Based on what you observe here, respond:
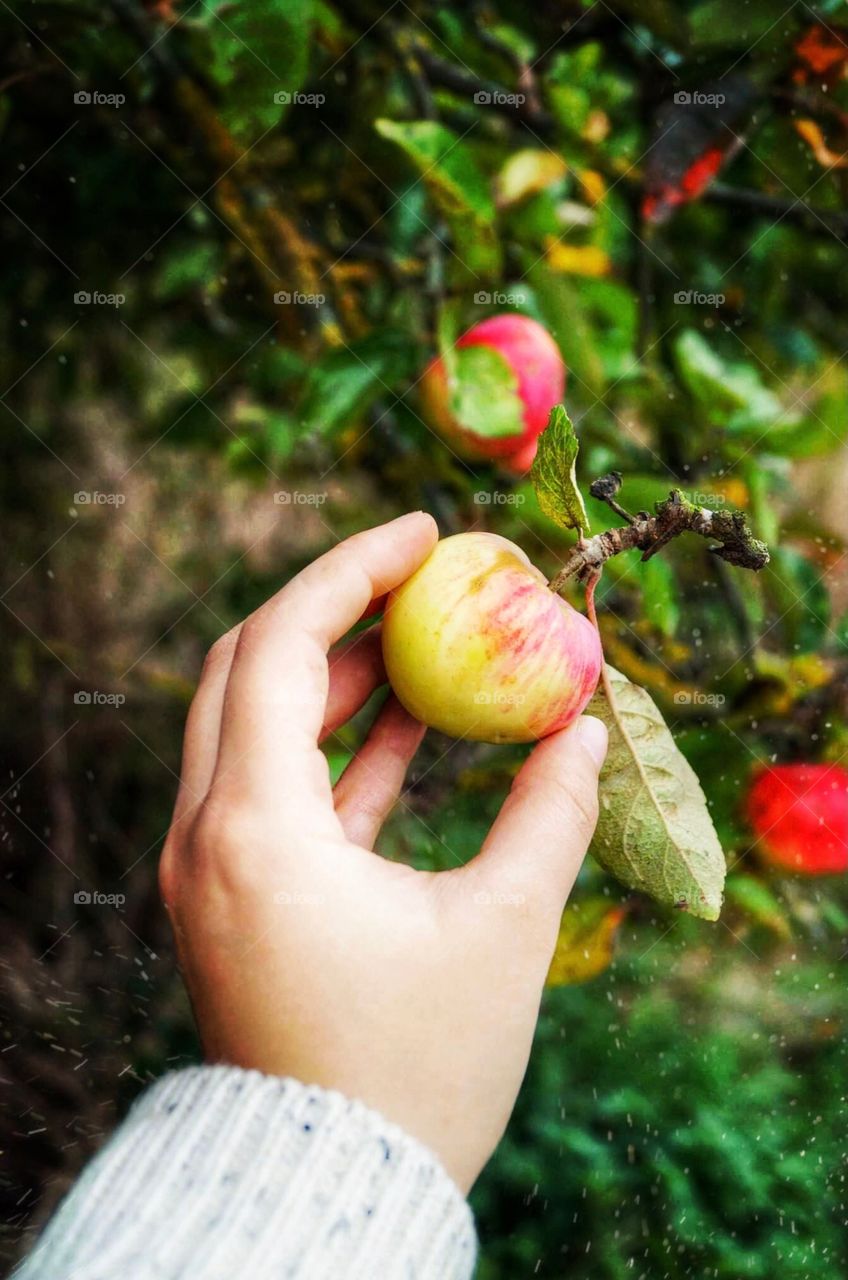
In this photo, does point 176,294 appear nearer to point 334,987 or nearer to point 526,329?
point 526,329

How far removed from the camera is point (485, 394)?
94 cm

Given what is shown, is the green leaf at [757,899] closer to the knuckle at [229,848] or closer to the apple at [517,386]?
the apple at [517,386]

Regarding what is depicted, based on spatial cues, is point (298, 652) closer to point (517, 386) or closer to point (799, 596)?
point (517, 386)

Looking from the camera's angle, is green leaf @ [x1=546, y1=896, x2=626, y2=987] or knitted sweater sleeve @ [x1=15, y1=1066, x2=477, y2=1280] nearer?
knitted sweater sleeve @ [x1=15, y1=1066, x2=477, y2=1280]

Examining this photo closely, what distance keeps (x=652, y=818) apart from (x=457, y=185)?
0.55 meters

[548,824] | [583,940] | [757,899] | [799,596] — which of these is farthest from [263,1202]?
[799,596]

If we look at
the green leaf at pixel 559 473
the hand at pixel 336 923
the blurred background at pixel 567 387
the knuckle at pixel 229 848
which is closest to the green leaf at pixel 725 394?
the blurred background at pixel 567 387

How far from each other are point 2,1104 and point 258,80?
124cm

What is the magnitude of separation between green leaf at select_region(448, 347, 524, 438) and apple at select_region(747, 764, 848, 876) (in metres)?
0.42

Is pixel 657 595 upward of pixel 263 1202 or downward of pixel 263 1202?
downward

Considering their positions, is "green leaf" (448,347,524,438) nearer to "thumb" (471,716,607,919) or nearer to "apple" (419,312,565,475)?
"apple" (419,312,565,475)

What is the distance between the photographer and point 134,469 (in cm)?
194

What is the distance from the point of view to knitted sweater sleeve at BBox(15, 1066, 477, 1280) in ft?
1.59

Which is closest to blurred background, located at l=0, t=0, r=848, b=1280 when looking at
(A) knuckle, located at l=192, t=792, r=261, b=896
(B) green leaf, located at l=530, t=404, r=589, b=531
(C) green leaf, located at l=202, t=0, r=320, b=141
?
(C) green leaf, located at l=202, t=0, r=320, b=141
